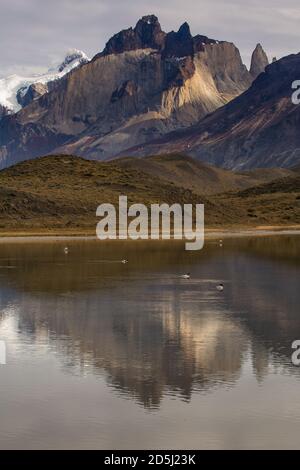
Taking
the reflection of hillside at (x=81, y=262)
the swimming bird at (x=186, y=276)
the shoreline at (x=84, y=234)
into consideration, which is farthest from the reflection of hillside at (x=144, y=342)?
the shoreline at (x=84, y=234)

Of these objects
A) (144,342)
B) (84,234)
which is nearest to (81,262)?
(144,342)

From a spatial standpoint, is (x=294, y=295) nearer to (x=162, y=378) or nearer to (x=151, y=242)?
(x=162, y=378)

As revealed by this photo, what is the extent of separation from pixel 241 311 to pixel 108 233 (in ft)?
368

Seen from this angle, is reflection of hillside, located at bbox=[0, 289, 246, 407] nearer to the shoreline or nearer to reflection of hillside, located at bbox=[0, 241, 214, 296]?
reflection of hillside, located at bbox=[0, 241, 214, 296]

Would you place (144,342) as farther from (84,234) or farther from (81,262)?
(84,234)

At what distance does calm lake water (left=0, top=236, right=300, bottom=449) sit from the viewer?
26.5 meters

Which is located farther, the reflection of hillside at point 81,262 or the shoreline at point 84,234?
the shoreline at point 84,234

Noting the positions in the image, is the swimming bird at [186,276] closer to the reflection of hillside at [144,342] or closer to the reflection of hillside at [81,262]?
the reflection of hillside at [81,262]

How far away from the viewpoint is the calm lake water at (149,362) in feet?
86.9

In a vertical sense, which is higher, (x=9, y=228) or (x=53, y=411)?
(x=9, y=228)

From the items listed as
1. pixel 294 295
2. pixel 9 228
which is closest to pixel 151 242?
pixel 9 228

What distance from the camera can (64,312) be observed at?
2060 inches

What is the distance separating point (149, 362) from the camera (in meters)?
36.3

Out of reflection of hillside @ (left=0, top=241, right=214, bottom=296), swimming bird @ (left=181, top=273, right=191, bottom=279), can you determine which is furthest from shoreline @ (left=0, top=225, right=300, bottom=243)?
swimming bird @ (left=181, top=273, right=191, bottom=279)
